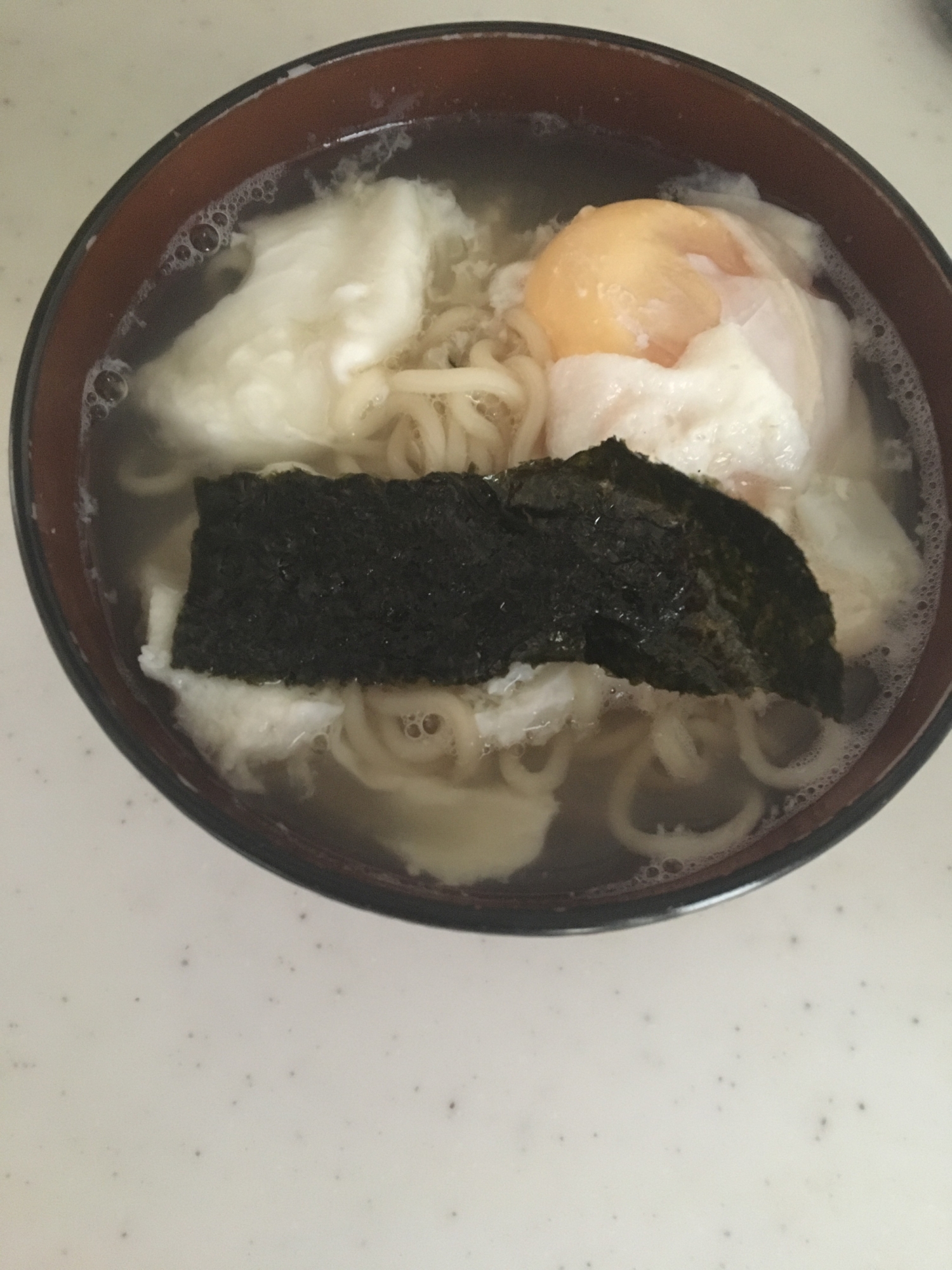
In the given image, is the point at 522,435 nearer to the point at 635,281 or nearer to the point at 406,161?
the point at 635,281

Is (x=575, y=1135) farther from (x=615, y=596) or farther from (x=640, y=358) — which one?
(x=640, y=358)

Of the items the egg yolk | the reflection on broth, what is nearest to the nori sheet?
the reflection on broth

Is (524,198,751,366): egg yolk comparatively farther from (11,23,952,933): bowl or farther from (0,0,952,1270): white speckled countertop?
(0,0,952,1270): white speckled countertop

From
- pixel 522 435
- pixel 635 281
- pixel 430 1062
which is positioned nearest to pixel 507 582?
pixel 522 435

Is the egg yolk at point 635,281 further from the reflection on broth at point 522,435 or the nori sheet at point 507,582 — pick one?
the nori sheet at point 507,582

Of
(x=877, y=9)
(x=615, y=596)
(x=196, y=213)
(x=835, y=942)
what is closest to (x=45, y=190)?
(x=196, y=213)

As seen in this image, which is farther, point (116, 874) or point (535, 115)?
point (535, 115)
